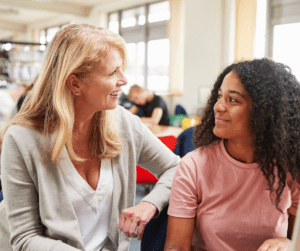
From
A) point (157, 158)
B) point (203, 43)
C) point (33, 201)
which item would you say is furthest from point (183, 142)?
point (203, 43)

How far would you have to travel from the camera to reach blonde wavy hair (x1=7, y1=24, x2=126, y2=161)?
103 cm

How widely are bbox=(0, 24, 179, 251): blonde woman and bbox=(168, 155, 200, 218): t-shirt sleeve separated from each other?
0.31 ft

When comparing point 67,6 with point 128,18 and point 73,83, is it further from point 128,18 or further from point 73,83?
point 73,83

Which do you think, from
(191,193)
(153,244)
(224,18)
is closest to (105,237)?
(153,244)

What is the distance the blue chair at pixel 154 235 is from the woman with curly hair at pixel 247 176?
4 cm

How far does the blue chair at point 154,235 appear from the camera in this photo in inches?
41.4

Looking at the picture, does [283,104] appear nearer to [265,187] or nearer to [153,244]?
[265,187]

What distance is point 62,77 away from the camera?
1.03 metres

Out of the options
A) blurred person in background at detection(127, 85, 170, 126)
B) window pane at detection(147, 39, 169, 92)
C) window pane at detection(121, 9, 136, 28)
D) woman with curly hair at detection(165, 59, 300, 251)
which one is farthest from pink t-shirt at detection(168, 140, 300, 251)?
window pane at detection(121, 9, 136, 28)

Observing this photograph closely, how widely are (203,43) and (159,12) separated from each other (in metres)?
1.95

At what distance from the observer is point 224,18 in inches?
219

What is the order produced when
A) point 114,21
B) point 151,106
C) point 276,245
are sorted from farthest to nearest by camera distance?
point 114,21
point 151,106
point 276,245

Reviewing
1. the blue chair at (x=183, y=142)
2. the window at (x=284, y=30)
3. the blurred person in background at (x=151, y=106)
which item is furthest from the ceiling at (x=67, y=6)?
the blue chair at (x=183, y=142)

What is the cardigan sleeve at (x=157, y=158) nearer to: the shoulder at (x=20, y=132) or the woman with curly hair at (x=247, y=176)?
the woman with curly hair at (x=247, y=176)
